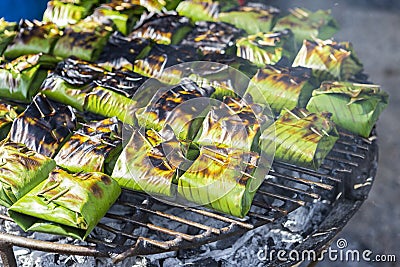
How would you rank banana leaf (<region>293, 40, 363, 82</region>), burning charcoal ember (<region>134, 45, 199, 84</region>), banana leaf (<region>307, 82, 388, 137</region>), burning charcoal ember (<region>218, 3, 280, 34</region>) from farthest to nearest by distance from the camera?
1. burning charcoal ember (<region>218, 3, 280, 34</region>)
2. banana leaf (<region>293, 40, 363, 82</region>)
3. burning charcoal ember (<region>134, 45, 199, 84</region>)
4. banana leaf (<region>307, 82, 388, 137</region>)

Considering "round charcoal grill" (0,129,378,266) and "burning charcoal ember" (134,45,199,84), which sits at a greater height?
"burning charcoal ember" (134,45,199,84)

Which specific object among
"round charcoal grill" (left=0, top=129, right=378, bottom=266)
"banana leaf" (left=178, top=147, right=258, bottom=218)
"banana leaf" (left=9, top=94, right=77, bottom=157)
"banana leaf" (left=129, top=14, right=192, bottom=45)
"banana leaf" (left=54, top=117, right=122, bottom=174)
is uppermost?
"banana leaf" (left=129, top=14, right=192, bottom=45)

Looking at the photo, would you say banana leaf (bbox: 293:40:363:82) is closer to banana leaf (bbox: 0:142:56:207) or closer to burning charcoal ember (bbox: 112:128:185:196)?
burning charcoal ember (bbox: 112:128:185:196)

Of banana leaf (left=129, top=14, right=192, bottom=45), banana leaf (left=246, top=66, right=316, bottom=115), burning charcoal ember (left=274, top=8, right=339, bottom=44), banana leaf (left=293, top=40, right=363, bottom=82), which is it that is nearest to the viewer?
banana leaf (left=246, top=66, right=316, bottom=115)

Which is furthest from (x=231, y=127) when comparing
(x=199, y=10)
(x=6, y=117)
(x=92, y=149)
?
(x=199, y=10)

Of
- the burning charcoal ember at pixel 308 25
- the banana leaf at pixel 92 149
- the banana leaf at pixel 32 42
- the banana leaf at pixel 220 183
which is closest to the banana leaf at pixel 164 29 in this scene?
the banana leaf at pixel 32 42

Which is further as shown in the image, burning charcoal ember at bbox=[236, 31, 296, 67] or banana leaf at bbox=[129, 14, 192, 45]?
banana leaf at bbox=[129, 14, 192, 45]

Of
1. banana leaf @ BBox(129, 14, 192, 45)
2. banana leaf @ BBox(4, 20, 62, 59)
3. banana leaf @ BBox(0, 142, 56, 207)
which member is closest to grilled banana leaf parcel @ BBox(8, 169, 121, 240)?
banana leaf @ BBox(0, 142, 56, 207)
